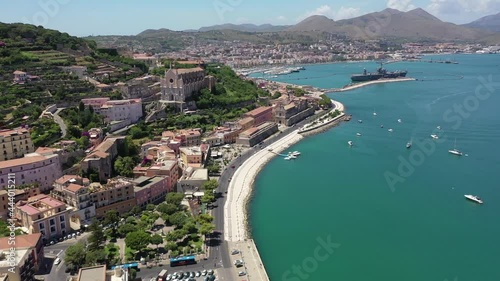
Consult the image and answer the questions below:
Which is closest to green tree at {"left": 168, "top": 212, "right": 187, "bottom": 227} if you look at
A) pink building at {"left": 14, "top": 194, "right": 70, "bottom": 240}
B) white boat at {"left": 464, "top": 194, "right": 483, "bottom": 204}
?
pink building at {"left": 14, "top": 194, "right": 70, "bottom": 240}

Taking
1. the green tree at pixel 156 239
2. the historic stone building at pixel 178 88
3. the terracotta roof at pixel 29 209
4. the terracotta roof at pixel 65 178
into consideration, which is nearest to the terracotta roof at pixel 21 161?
the terracotta roof at pixel 65 178

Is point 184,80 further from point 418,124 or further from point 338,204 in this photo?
point 418,124

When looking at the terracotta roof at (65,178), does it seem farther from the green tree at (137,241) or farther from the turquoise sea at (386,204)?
the turquoise sea at (386,204)

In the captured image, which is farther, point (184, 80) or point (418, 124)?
point (418, 124)

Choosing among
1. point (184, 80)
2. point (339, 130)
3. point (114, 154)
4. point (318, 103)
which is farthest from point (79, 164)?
point (318, 103)

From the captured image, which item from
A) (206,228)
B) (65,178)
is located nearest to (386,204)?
(206,228)

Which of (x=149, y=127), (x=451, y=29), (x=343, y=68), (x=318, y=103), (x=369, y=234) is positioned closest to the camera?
(x=369, y=234)

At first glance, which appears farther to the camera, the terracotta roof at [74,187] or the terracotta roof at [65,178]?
the terracotta roof at [65,178]

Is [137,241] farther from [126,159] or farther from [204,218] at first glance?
[126,159]
